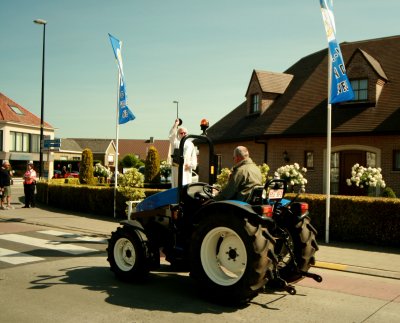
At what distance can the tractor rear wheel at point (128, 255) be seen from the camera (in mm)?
6352

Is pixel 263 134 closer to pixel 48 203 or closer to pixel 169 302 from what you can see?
pixel 48 203

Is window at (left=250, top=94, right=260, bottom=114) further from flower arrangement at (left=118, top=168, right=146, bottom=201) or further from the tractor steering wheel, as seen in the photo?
the tractor steering wheel

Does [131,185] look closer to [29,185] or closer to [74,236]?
[74,236]

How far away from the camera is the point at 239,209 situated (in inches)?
215

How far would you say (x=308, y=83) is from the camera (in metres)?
20.8

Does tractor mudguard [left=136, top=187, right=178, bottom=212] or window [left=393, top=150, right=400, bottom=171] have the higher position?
window [left=393, top=150, right=400, bottom=171]

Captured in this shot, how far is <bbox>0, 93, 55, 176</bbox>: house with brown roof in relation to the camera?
4771cm

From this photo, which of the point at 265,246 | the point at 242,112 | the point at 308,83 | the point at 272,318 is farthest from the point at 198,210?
the point at 242,112

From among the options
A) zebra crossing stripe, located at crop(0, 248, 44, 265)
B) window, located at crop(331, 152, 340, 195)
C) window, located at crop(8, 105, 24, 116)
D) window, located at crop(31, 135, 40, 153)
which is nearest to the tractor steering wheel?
zebra crossing stripe, located at crop(0, 248, 44, 265)

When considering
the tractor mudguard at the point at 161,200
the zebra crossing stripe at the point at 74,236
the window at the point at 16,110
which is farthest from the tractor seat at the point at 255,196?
the window at the point at 16,110

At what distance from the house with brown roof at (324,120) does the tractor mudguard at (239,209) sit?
12.6 meters

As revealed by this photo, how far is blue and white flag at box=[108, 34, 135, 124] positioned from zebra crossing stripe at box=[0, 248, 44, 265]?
6.40m

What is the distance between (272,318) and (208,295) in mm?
932

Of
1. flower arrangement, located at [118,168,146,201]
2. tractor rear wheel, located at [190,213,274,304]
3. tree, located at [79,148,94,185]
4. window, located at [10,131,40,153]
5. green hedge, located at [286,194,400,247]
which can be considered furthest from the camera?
window, located at [10,131,40,153]
